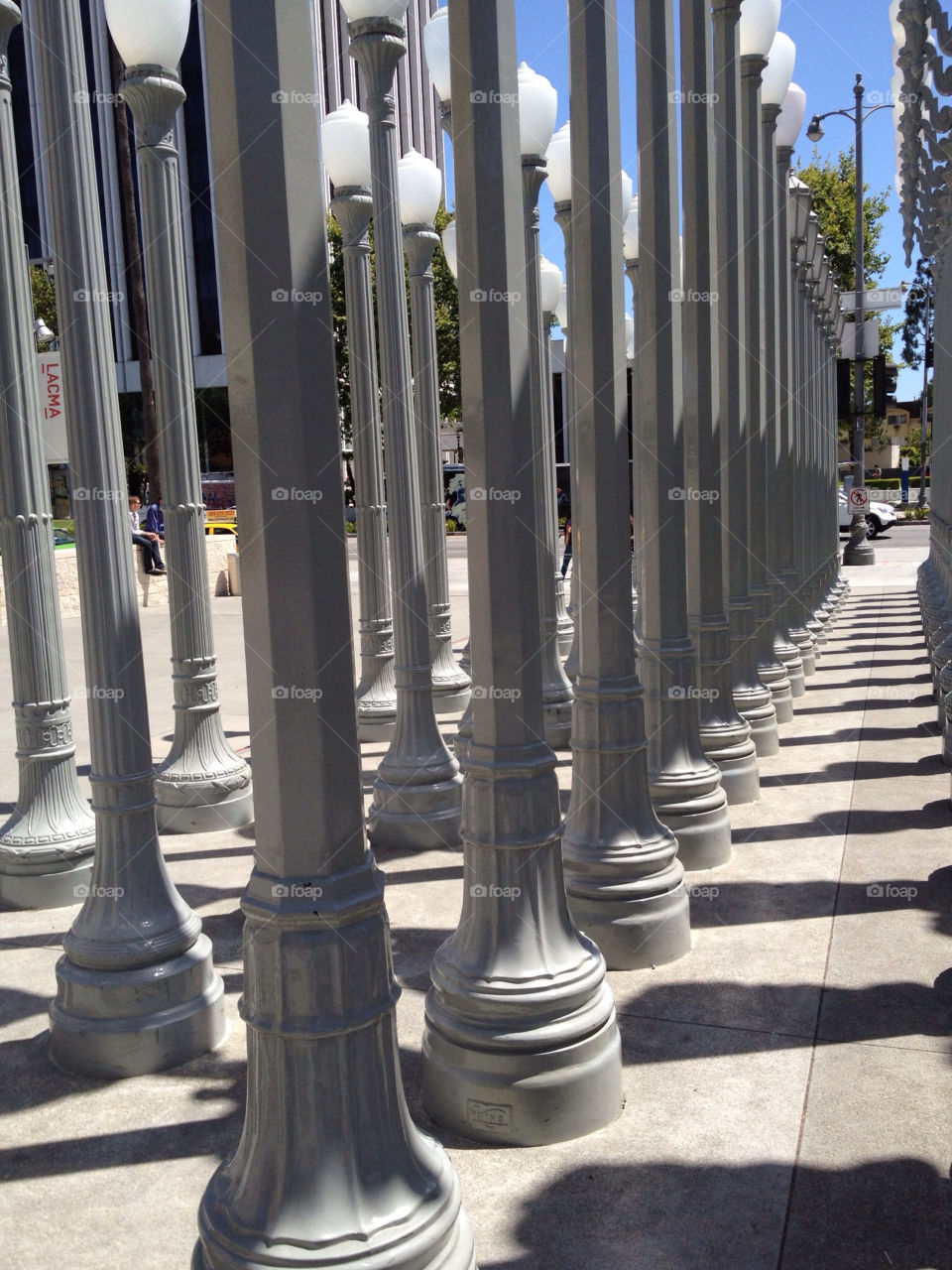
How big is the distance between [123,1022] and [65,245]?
305cm

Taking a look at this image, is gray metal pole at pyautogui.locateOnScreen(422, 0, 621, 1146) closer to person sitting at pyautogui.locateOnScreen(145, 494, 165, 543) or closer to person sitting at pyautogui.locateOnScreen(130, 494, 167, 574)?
person sitting at pyautogui.locateOnScreen(130, 494, 167, 574)

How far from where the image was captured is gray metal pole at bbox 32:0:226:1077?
14.0ft

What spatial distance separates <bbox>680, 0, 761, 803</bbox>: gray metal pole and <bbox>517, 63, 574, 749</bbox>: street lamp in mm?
1213

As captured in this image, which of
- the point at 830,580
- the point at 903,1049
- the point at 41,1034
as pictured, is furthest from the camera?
the point at 830,580

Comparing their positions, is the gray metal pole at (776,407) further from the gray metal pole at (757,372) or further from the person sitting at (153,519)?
the person sitting at (153,519)

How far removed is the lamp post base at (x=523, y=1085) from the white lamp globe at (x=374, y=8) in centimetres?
554

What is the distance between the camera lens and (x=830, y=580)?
62.0 feet

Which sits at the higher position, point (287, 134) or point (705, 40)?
point (705, 40)

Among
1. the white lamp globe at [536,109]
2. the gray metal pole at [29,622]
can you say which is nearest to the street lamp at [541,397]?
the white lamp globe at [536,109]

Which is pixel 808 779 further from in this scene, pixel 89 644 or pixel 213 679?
pixel 89 644

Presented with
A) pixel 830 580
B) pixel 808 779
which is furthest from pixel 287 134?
pixel 830 580

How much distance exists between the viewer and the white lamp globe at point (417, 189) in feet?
27.7

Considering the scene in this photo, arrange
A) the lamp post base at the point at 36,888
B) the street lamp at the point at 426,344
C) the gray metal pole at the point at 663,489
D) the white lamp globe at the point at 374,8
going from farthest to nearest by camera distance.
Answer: the street lamp at the point at 426,344 < the white lamp globe at the point at 374,8 < the lamp post base at the point at 36,888 < the gray metal pole at the point at 663,489

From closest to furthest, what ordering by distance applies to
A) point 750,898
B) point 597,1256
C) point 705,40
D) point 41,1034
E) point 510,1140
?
point 597,1256 < point 510,1140 < point 41,1034 < point 750,898 < point 705,40
